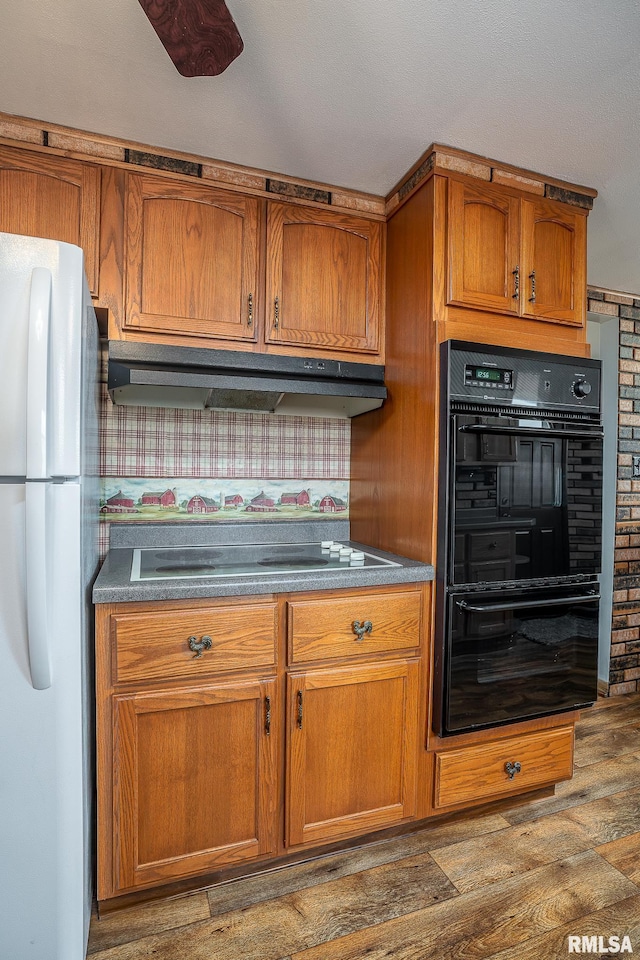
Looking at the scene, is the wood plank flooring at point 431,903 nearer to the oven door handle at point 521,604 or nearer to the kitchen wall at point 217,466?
the oven door handle at point 521,604

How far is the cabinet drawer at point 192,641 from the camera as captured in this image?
1491 millimetres

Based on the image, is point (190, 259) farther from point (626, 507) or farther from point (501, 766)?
point (626, 507)

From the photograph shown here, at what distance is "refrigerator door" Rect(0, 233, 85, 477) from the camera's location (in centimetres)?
121

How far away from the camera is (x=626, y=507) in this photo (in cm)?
327

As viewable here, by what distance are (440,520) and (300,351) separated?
0.87m

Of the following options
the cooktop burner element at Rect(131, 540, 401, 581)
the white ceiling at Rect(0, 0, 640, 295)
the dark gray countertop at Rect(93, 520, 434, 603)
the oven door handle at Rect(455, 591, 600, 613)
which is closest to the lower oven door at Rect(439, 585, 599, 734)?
the oven door handle at Rect(455, 591, 600, 613)

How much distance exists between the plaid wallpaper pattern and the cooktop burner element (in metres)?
0.33

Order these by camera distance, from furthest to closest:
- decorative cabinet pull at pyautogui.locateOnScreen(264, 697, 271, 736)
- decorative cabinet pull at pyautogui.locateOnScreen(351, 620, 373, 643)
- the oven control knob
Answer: the oven control knob
decorative cabinet pull at pyautogui.locateOnScreen(351, 620, 373, 643)
decorative cabinet pull at pyautogui.locateOnScreen(264, 697, 271, 736)

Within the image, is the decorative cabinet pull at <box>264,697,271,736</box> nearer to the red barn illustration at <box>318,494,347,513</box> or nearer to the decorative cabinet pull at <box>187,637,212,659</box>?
the decorative cabinet pull at <box>187,637,212,659</box>

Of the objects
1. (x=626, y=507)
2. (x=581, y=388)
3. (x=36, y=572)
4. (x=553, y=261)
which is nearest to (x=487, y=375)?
(x=581, y=388)

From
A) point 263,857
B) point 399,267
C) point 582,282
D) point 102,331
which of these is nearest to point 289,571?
point 263,857

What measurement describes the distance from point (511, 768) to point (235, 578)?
4.33 ft

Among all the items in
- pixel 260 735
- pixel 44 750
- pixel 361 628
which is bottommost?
pixel 260 735

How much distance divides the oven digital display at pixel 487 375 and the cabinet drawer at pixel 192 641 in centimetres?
102
